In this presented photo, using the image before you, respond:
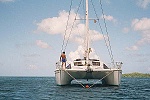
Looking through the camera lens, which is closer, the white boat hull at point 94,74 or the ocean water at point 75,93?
the ocean water at point 75,93

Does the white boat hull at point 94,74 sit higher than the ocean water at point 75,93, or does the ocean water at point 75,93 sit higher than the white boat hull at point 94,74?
the white boat hull at point 94,74

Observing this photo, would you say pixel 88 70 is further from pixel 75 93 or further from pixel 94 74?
pixel 75 93

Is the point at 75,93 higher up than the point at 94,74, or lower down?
lower down

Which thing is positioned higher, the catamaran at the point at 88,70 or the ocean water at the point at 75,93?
the catamaran at the point at 88,70

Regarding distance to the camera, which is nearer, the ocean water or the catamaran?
the ocean water

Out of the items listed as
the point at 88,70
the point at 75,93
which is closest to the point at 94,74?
the point at 88,70

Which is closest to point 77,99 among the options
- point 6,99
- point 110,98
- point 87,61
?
point 110,98

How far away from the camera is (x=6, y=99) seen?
15562mm

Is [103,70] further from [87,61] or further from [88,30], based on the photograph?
[88,30]

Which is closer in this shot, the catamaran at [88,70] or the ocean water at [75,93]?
the ocean water at [75,93]

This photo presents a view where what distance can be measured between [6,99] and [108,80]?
35.8ft

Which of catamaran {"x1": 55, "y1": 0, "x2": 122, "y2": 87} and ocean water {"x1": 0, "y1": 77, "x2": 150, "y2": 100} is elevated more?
catamaran {"x1": 55, "y1": 0, "x2": 122, "y2": 87}

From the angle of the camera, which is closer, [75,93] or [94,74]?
[75,93]

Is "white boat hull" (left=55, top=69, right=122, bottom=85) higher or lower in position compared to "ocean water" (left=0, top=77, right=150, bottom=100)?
higher
